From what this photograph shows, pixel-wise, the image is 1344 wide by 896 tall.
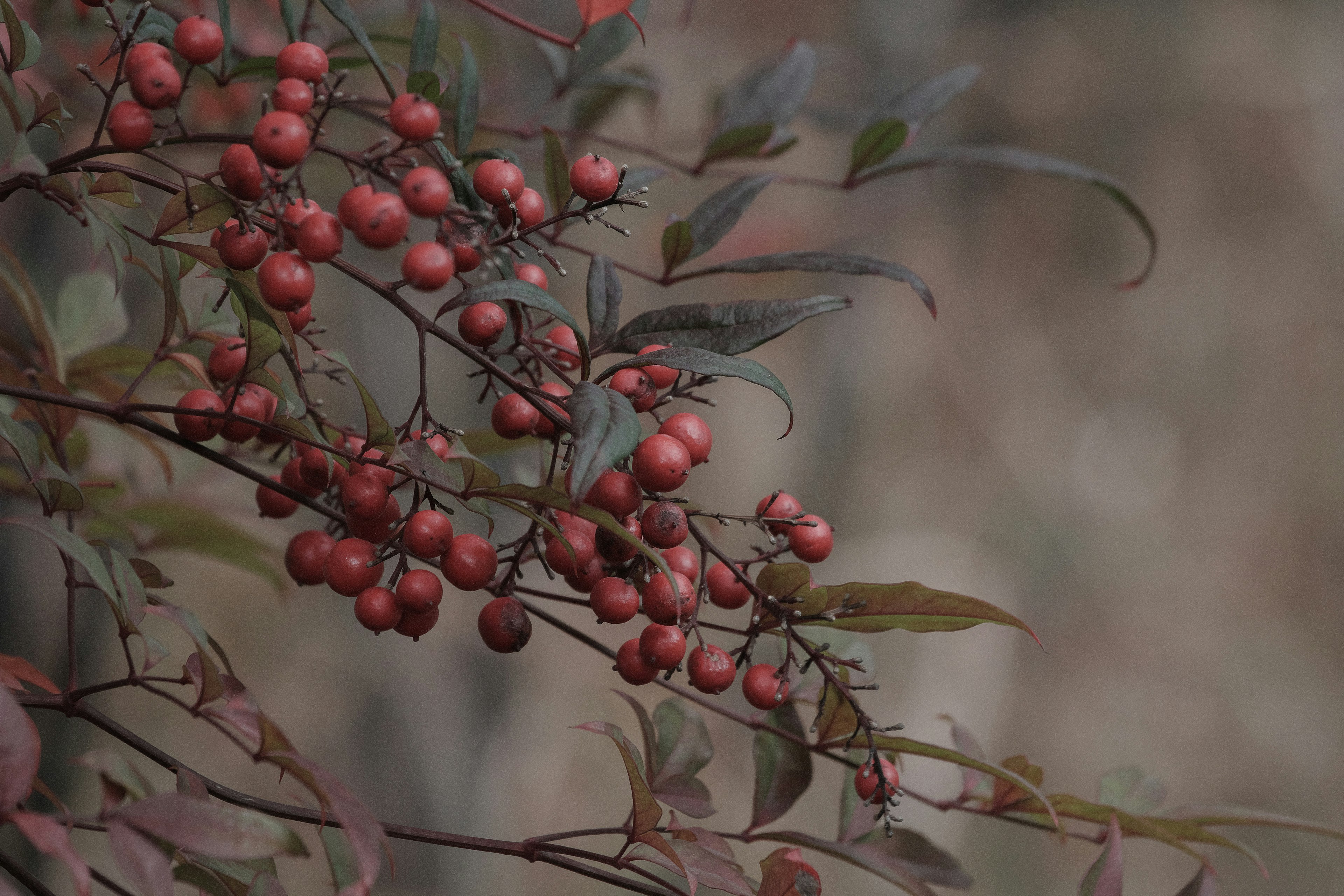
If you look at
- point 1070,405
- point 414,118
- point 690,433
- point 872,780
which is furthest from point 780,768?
point 1070,405

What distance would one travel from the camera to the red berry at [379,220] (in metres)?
0.22

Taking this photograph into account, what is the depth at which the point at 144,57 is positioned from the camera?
26 cm

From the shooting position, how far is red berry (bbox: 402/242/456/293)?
226 millimetres

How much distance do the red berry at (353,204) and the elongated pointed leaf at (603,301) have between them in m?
A: 0.08

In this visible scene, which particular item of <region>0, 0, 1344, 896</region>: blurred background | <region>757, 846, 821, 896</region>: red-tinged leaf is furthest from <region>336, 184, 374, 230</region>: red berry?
<region>0, 0, 1344, 896</region>: blurred background

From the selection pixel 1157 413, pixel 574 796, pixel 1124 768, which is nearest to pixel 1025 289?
pixel 1157 413

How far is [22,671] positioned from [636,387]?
0.21 m

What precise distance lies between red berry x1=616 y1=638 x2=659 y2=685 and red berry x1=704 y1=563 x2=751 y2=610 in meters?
0.03

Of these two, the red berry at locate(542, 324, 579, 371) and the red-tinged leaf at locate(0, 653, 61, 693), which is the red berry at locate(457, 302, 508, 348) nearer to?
the red berry at locate(542, 324, 579, 371)

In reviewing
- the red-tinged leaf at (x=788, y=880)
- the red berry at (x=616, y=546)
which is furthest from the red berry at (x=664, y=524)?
the red-tinged leaf at (x=788, y=880)

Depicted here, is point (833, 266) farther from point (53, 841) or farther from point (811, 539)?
point (53, 841)

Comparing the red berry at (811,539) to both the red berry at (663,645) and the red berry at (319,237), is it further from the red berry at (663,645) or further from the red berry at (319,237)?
the red berry at (319,237)

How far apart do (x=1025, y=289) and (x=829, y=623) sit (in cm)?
121

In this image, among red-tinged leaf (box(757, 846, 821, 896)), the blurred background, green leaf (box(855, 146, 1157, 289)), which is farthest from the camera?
the blurred background
